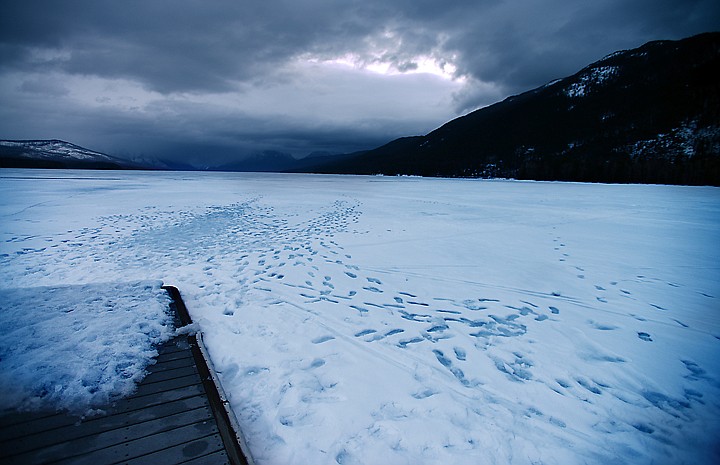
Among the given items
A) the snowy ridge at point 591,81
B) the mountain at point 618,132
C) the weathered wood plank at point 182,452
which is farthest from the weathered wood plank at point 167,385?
the snowy ridge at point 591,81

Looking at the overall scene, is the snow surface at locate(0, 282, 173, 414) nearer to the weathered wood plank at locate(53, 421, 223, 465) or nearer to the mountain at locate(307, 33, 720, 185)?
the weathered wood plank at locate(53, 421, 223, 465)

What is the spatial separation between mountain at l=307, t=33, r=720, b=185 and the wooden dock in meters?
83.1

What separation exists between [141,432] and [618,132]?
556ft

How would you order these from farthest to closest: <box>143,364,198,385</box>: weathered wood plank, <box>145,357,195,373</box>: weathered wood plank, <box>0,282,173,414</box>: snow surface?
<box>145,357,195,373</box>: weathered wood plank
<box>143,364,198,385</box>: weathered wood plank
<box>0,282,173,414</box>: snow surface

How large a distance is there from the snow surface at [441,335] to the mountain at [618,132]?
248ft

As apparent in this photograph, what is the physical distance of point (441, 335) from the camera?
4.79 meters

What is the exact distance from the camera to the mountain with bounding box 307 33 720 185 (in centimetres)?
7962

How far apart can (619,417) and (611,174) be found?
93.7 m

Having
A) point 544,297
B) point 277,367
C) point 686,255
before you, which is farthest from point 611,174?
point 277,367

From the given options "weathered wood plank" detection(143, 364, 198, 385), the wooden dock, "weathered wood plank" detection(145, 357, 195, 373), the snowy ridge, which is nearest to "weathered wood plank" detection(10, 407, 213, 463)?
the wooden dock

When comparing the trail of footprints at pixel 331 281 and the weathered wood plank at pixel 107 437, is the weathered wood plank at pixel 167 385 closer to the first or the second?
the weathered wood plank at pixel 107 437

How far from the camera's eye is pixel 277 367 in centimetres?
394

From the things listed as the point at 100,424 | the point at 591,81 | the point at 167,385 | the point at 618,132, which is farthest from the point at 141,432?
the point at 591,81

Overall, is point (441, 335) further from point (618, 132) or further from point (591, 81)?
point (591, 81)
